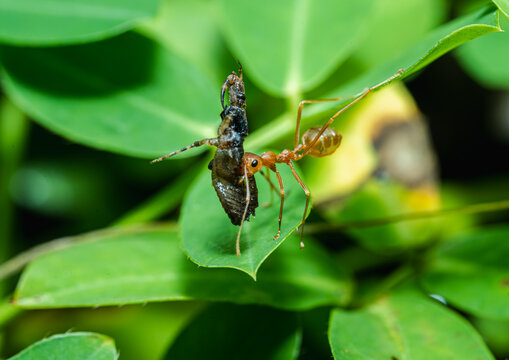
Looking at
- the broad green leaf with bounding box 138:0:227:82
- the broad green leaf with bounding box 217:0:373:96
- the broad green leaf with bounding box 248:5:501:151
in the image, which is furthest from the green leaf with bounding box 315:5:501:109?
the broad green leaf with bounding box 138:0:227:82

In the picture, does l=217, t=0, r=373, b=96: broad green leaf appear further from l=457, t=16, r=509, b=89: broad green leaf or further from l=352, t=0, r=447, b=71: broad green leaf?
l=457, t=16, r=509, b=89: broad green leaf

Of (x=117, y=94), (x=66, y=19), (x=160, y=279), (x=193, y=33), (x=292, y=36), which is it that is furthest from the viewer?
(x=193, y=33)

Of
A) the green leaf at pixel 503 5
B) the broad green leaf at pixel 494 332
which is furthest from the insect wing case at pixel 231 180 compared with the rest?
the broad green leaf at pixel 494 332

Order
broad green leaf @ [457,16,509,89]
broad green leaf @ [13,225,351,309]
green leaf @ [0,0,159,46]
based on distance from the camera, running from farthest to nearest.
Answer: broad green leaf @ [457,16,509,89] < green leaf @ [0,0,159,46] < broad green leaf @ [13,225,351,309]

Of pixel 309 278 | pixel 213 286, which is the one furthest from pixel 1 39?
pixel 309 278

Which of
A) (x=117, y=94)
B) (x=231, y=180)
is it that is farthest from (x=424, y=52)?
(x=117, y=94)

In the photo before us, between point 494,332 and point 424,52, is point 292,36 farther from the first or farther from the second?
point 494,332
